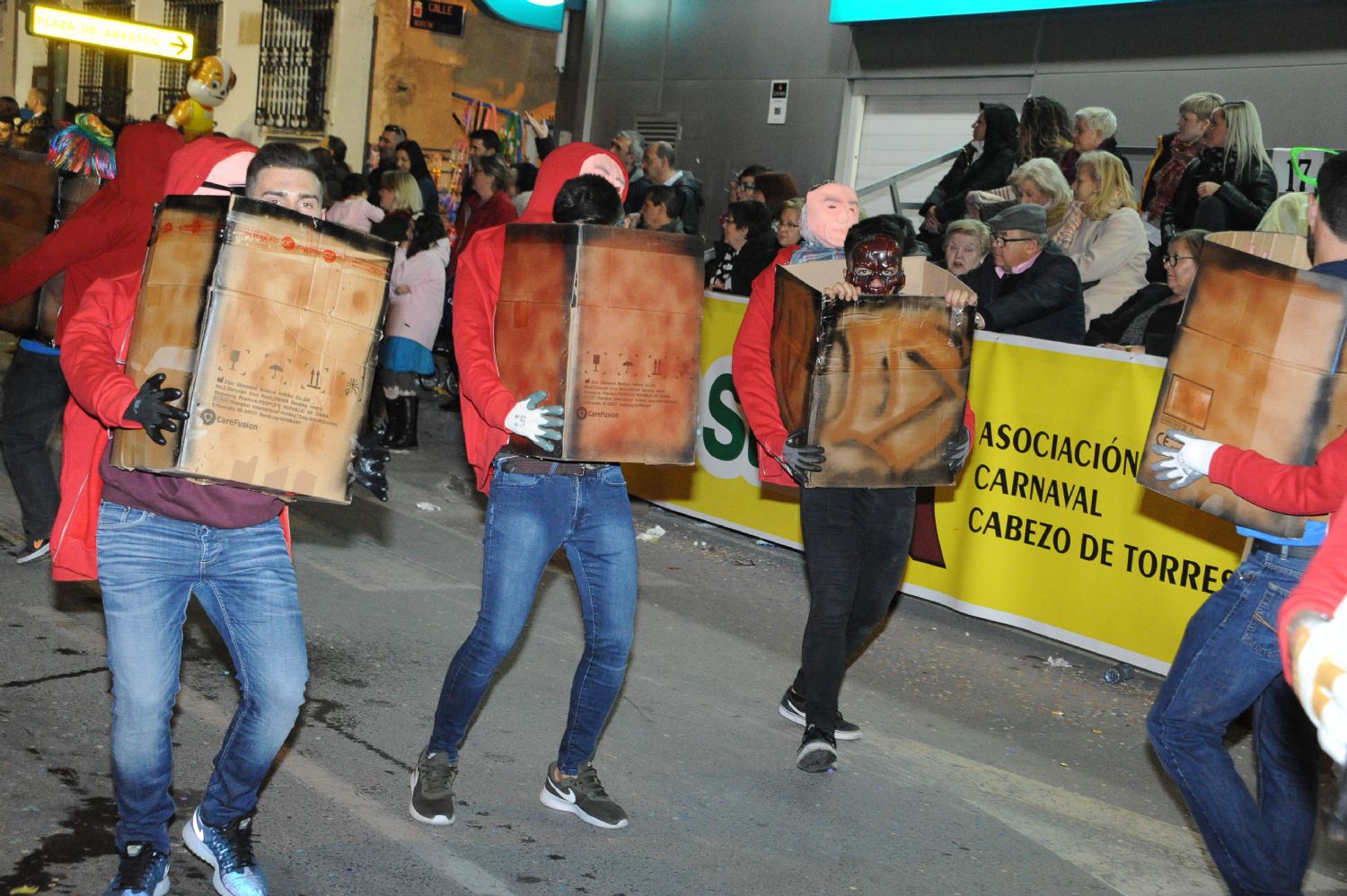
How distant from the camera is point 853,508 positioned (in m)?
4.93

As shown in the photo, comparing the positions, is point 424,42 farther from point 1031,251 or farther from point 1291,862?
point 1291,862

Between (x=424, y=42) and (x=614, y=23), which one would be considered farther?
(x=424, y=42)

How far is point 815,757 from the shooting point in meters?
5.00

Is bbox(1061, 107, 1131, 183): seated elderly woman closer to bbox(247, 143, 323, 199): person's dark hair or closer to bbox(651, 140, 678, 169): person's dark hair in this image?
bbox(651, 140, 678, 169): person's dark hair

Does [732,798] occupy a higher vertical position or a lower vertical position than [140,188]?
lower

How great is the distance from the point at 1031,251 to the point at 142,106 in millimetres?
A: 24545

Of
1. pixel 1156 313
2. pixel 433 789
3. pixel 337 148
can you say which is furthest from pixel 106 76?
pixel 433 789

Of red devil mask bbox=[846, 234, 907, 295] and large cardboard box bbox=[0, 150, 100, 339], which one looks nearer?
red devil mask bbox=[846, 234, 907, 295]

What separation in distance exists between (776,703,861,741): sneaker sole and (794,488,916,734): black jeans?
1.17 ft

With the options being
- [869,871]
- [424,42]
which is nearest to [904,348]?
[869,871]

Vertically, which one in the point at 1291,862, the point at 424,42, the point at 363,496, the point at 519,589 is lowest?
the point at 363,496

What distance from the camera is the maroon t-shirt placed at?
3.29 m

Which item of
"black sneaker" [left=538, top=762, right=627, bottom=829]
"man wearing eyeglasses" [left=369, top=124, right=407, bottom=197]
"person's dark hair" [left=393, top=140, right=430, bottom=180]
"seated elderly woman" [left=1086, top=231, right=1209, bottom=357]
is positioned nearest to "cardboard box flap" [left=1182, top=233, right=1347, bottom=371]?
"black sneaker" [left=538, top=762, right=627, bottom=829]

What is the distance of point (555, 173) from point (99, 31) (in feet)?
59.2
